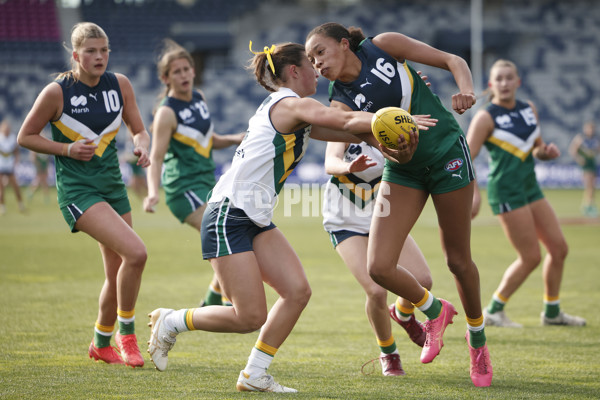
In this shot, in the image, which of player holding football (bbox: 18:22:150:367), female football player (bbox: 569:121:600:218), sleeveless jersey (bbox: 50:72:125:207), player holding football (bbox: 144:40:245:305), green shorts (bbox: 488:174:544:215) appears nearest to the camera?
player holding football (bbox: 18:22:150:367)

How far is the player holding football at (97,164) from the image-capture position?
5156 millimetres

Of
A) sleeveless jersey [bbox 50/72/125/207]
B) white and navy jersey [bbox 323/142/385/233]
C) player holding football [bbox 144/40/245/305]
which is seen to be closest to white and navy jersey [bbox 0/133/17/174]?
player holding football [bbox 144/40/245/305]

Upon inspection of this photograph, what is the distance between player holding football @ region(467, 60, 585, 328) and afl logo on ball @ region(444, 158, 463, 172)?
2.39 metres

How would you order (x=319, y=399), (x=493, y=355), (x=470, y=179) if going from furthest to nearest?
(x=493, y=355), (x=470, y=179), (x=319, y=399)

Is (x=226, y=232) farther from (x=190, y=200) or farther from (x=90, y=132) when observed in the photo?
(x=190, y=200)

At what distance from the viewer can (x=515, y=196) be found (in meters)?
6.81

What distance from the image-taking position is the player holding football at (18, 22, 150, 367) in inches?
203

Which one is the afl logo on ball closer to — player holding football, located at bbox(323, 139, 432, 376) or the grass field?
player holding football, located at bbox(323, 139, 432, 376)

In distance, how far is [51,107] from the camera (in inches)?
206

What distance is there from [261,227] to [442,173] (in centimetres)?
115

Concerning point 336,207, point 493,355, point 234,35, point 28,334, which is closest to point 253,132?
point 336,207

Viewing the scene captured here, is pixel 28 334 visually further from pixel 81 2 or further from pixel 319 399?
pixel 81 2

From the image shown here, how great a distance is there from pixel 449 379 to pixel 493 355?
→ 0.91 meters

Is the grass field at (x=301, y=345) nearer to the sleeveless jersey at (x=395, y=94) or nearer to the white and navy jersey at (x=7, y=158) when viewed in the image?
the sleeveless jersey at (x=395, y=94)
